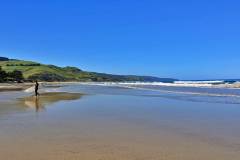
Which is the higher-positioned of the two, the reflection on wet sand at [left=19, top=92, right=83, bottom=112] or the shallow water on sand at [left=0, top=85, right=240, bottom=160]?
the reflection on wet sand at [left=19, top=92, right=83, bottom=112]

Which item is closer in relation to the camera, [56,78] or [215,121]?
[215,121]

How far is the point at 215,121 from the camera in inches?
606

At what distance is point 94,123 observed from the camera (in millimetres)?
14555

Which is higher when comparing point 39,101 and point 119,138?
point 39,101

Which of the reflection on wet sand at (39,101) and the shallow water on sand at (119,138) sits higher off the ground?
the reflection on wet sand at (39,101)

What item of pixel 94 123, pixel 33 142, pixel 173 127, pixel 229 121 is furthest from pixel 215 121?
pixel 33 142

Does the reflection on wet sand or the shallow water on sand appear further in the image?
the reflection on wet sand

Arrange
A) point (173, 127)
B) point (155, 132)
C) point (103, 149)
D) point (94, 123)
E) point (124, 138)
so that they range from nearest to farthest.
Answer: point (103, 149), point (124, 138), point (155, 132), point (173, 127), point (94, 123)

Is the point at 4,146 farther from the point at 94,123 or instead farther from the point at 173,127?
the point at 173,127

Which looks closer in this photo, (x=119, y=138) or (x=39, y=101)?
(x=119, y=138)

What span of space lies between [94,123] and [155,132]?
3031 mm

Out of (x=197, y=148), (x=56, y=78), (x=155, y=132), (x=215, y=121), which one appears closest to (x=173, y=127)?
(x=155, y=132)

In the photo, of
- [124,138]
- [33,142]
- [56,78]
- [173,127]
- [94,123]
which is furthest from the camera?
[56,78]

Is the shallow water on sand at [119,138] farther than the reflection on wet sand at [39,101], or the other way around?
the reflection on wet sand at [39,101]
